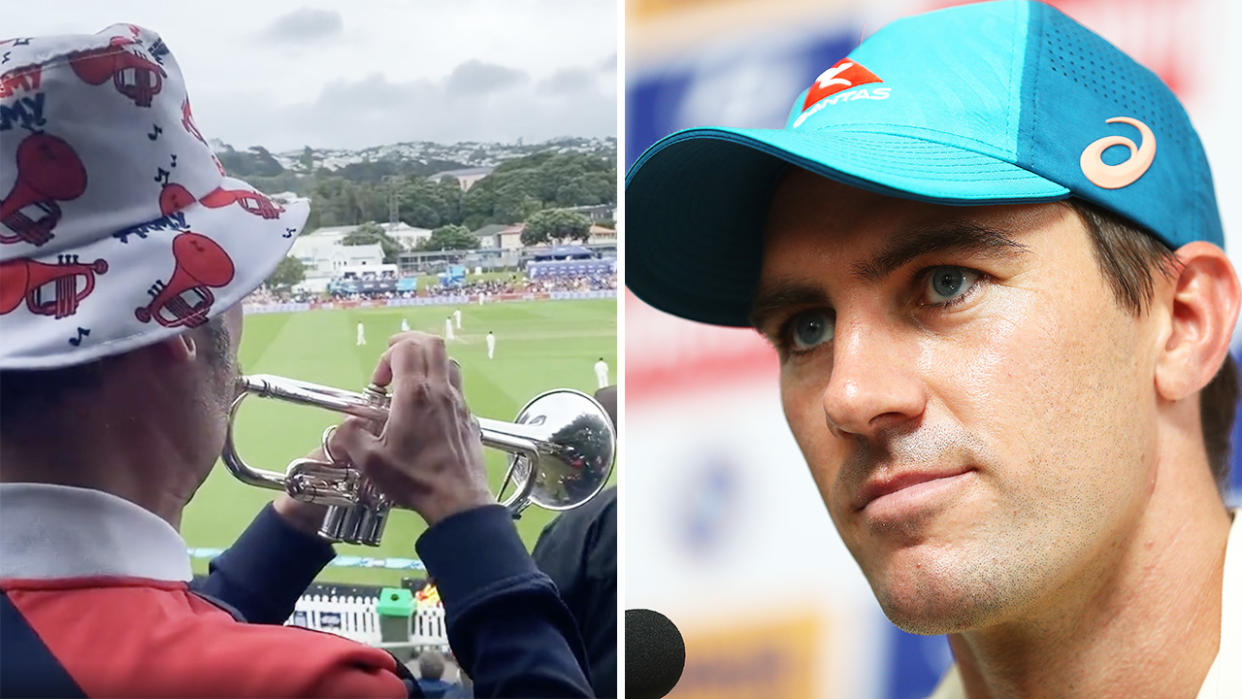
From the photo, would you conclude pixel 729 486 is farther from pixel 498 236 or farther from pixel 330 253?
pixel 330 253

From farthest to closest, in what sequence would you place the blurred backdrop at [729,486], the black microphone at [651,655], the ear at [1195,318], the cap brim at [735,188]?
the blurred backdrop at [729,486]
the black microphone at [651,655]
the ear at [1195,318]
the cap brim at [735,188]

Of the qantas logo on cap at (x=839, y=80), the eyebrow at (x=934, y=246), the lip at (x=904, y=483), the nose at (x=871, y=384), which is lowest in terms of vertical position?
the lip at (x=904, y=483)

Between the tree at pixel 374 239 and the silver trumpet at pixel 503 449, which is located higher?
the tree at pixel 374 239

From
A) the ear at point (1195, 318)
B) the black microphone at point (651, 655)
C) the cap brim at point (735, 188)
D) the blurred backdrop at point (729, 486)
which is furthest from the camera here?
the blurred backdrop at point (729, 486)

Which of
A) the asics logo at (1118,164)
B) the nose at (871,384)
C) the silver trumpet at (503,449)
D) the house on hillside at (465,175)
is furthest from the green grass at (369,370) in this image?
the asics logo at (1118,164)

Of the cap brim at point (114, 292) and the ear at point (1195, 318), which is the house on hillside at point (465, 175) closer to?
the cap brim at point (114, 292)

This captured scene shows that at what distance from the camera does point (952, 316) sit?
117 cm

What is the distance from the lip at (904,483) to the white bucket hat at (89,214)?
0.76 meters

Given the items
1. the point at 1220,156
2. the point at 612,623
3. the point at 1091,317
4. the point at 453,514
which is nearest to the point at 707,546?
the point at 612,623

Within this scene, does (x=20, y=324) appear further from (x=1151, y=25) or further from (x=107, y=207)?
(x=1151, y=25)

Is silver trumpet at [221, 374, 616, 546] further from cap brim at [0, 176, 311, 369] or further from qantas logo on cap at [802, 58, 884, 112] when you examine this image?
qantas logo on cap at [802, 58, 884, 112]

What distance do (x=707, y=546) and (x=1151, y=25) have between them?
0.91m

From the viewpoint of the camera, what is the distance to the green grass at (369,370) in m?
1.22

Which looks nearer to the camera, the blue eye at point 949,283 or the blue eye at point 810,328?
the blue eye at point 949,283
